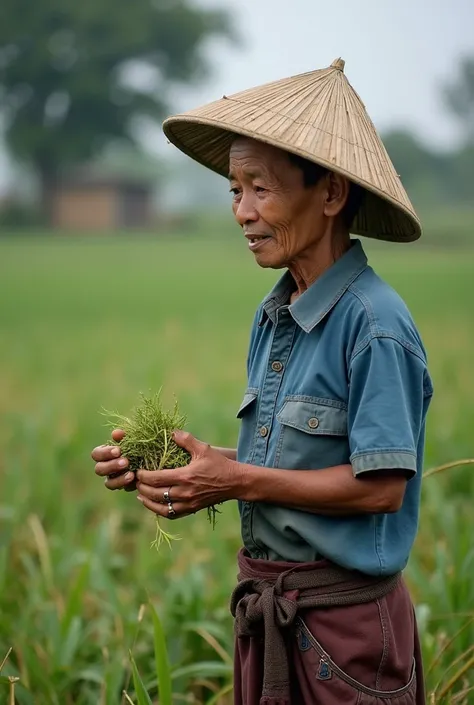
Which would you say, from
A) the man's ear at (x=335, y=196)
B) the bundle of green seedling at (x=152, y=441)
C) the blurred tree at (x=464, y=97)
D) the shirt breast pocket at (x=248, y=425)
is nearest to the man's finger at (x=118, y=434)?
the bundle of green seedling at (x=152, y=441)

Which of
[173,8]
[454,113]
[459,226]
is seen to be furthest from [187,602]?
[173,8]

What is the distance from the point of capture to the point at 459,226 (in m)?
14.7

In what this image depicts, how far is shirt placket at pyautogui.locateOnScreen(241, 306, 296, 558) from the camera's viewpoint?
1.90 meters

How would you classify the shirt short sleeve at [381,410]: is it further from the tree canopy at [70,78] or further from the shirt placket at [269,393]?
the tree canopy at [70,78]

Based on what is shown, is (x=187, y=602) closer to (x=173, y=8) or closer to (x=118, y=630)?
(x=118, y=630)

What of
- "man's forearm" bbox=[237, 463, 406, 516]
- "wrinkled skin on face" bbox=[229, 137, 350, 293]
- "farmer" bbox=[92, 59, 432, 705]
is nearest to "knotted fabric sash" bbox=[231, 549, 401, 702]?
"farmer" bbox=[92, 59, 432, 705]

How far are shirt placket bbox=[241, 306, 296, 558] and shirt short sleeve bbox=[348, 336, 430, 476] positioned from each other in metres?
0.20

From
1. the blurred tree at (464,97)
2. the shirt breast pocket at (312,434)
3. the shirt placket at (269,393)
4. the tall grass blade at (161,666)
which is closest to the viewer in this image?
the shirt breast pocket at (312,434)

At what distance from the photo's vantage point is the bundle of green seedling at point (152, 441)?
6.09ft

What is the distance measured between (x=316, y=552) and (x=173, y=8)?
1734 inches

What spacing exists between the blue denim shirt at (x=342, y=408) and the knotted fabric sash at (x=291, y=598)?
0.04 m

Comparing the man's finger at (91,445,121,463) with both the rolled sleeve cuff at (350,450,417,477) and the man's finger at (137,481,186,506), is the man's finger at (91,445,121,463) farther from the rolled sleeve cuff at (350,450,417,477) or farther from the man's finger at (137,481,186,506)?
the rolled sleeve cuff at (350,450,417,477)

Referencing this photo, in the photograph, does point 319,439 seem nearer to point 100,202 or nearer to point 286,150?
point 286,150

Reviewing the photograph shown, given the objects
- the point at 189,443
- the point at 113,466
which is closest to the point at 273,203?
the point at 189,443
